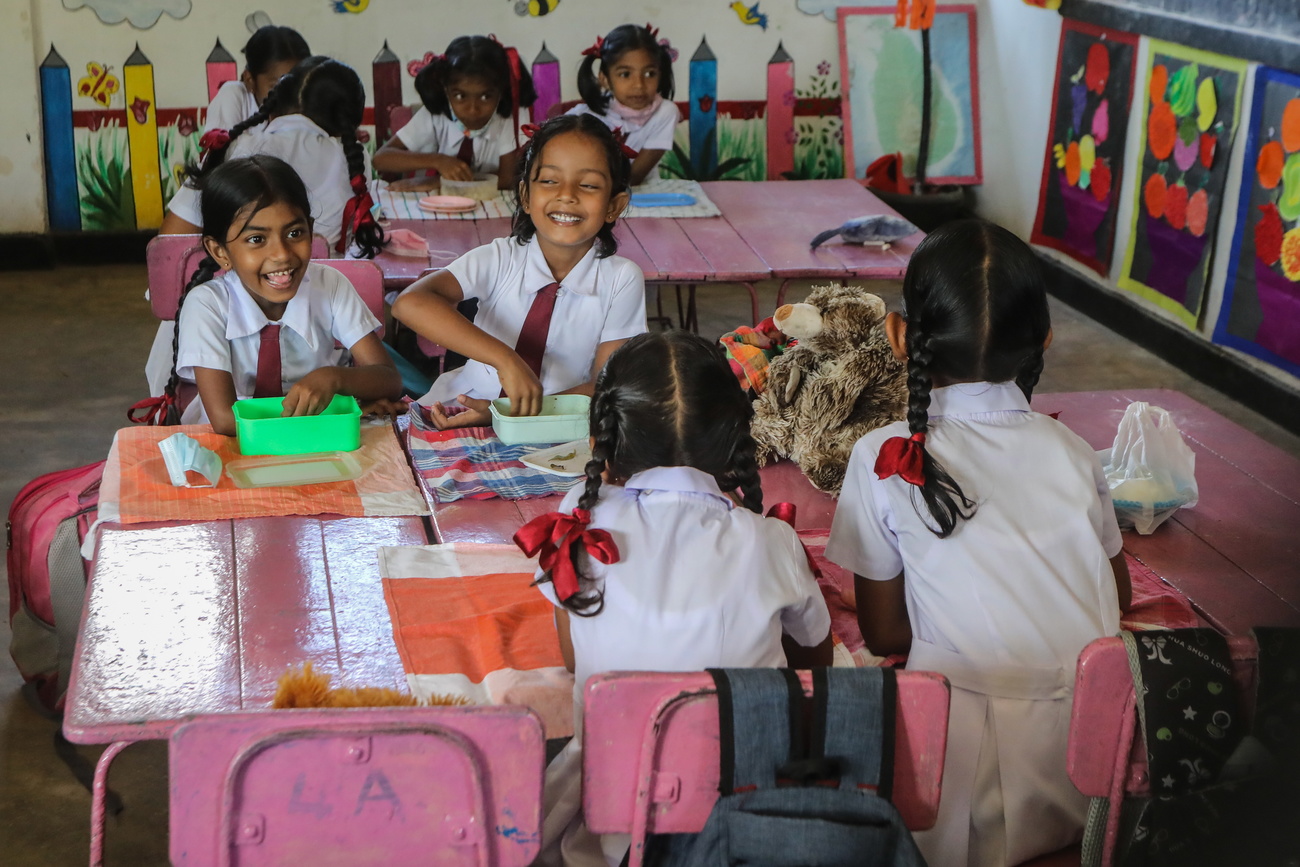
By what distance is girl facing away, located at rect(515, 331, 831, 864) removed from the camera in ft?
4.74

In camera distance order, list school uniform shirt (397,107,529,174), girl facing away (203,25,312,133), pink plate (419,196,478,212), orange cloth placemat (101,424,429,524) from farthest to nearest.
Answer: school uniform shirt (397,107,529,174)
girl facing away (203,25,312,133)
pink plate (419,196,478,212)
orange cloth placemat (101,424,429,524)

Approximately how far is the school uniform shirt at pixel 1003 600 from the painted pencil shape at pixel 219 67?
15.4 ft

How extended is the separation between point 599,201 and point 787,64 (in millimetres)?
3847

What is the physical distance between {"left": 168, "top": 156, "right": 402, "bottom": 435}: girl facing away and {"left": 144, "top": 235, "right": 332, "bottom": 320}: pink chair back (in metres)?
Answer: 0.28

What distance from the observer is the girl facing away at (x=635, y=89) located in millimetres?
4449

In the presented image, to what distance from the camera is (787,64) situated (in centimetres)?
604

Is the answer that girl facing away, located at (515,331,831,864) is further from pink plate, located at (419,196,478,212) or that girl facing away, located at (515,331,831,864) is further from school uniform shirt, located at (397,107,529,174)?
school uniform shirt, located at (397,107,529,174)

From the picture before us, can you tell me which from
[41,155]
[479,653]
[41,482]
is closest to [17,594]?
[41,482]

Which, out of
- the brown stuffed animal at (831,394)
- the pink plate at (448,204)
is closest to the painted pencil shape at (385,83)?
the pink plate at (448,204)

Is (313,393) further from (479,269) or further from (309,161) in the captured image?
(309,161)

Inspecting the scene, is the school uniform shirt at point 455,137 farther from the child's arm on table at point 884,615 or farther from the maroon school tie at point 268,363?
the child's arm on table at point 884,615

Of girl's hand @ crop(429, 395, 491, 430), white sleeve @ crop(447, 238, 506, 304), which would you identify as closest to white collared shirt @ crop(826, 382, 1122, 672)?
girl's hand @ crop(429, 395, 491, 430)

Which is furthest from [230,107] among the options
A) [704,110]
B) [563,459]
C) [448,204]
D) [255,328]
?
[563,459]

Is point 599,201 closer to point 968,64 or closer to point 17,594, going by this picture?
point 17,594
